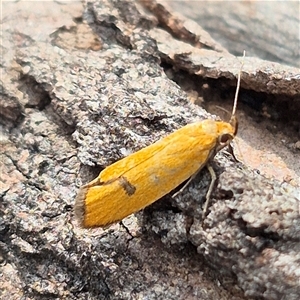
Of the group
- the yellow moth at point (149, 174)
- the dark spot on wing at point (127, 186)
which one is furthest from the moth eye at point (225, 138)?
the dark spot on wing at point (127, 186)

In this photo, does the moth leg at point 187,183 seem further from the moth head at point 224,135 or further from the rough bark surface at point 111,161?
the moth head at point 224,135

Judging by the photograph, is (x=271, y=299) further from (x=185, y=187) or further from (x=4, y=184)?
(x=4, y=184)

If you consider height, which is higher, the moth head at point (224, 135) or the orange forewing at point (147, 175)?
the moth head at point (224, 135)

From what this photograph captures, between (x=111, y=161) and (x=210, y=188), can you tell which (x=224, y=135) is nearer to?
(x=210, y=188)

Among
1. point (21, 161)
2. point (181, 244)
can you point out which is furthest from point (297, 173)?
point (21, 161)

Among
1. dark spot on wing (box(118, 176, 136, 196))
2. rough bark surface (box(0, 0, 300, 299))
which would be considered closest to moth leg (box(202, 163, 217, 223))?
rough bark surface (box(0, 0, 300, 299))

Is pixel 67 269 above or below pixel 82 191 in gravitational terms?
below

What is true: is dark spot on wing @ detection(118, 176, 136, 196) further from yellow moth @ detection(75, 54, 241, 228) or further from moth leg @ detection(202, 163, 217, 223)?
moth leg @ detection(202, 163, 217, 223)
